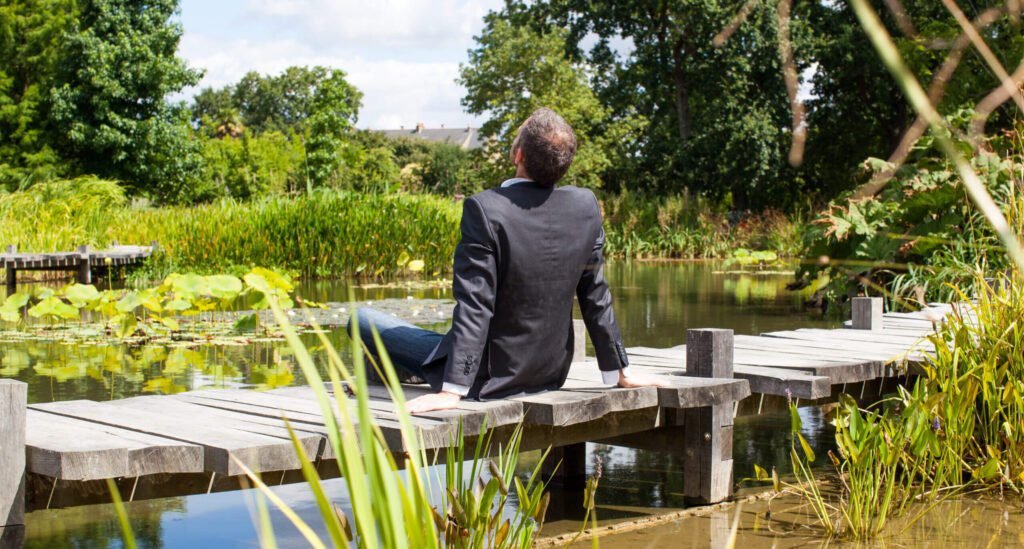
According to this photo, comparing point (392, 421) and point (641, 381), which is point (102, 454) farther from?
point (641, 381)

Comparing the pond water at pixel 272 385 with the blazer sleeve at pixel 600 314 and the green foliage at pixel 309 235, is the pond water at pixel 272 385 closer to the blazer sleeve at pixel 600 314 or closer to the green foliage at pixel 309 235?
the blazer sleeve at pixel 600 314

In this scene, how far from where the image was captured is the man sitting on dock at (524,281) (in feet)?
11.9

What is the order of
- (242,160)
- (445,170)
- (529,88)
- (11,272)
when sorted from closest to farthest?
(11,272)
(529,88)
(242,160)
(445,170)

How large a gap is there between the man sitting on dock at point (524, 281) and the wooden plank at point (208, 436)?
55 centimetres

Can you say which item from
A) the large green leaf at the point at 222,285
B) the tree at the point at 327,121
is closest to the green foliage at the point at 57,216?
the large green leaf at the point at 222,285

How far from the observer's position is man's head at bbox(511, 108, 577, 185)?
3676mm

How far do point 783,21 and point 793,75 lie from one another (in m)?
0.05

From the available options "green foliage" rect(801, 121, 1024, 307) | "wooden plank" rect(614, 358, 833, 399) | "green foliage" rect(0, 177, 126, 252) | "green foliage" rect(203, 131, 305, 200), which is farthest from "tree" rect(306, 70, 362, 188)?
"wooden plank" rect(614, 358, 833, 399)

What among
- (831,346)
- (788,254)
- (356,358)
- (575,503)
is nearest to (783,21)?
(356,358)

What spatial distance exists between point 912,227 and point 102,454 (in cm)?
849

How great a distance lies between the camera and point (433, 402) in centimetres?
358

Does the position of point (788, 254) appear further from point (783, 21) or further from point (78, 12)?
point (783, 21)

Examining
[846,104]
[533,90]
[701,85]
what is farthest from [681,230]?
[533,90]

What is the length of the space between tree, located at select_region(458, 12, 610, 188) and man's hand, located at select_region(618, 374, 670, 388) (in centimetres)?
2904
